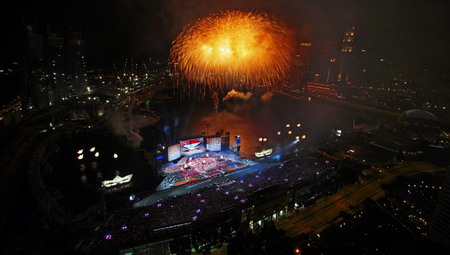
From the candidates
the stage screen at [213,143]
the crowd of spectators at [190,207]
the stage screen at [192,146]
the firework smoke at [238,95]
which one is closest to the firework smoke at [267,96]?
the firework smoke at [238,95]

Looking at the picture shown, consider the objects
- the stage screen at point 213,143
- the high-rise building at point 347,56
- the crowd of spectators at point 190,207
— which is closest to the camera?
the crowd of spectators at point 190,207

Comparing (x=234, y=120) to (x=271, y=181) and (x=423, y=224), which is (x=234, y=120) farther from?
(x=423, y=224)

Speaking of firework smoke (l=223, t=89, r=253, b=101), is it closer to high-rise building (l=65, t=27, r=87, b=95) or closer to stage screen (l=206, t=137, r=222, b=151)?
high-rise building (l=65, t=27, r=87, b=95)

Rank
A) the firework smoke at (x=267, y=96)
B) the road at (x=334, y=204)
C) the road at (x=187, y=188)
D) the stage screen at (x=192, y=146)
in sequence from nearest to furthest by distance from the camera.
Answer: the road at (x=334, y=204)
the road at (x=187, y=188)
the stage screen at (x=192, y=146)
the firework smoke at (x=267, y=96)

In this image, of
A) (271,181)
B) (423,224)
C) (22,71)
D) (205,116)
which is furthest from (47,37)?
(423,224)

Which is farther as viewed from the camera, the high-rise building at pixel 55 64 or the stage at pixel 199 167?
the high-rise building at pixel 55 64

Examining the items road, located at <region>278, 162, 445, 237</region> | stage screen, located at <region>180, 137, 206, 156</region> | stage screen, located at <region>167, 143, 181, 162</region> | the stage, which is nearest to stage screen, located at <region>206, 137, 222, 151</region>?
the stage

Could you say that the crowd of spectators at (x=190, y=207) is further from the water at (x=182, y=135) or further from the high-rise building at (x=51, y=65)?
the high-rise building at (x=51, y=65)
